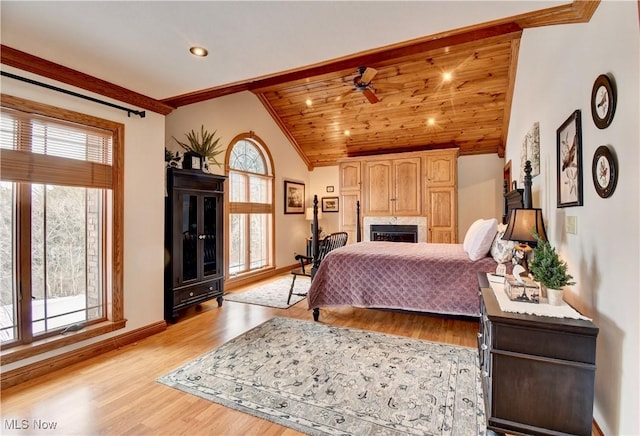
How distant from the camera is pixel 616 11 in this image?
1.40m

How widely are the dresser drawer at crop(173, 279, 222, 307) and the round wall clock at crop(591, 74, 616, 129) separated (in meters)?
3.78

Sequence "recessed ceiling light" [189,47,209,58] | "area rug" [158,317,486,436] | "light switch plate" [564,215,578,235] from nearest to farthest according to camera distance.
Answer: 1. "area rug" [158,317,486,436]
2. "light switch plate" [564,215,578,235]
3. "recessed ceiling light" [189,47,209,58]

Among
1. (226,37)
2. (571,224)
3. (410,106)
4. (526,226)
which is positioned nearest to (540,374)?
(526,226)

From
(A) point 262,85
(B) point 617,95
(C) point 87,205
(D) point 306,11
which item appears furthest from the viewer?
(A) point 262,85

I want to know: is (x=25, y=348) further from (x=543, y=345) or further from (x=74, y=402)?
(x=543, y=345)

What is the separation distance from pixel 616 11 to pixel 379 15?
1.10m

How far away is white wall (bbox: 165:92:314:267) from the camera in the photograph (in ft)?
13.4

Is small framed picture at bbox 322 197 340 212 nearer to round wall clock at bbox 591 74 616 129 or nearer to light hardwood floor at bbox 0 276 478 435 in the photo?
light hardwood floor at bbox 0 276 478 435

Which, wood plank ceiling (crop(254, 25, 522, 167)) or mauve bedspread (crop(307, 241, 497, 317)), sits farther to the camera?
wood plank ceiling (crop(254, 25, 522, 167))

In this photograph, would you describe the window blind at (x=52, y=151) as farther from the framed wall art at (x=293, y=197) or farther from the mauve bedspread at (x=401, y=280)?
the framed wall art at (x=293, y=197)

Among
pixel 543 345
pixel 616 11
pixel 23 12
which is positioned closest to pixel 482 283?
pixel 543 345

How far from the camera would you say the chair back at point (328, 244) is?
3.96 m

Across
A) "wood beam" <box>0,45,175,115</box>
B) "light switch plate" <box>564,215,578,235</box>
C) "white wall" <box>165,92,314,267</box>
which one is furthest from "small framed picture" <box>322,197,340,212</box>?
"light switch plate" <box>564,215,578,235</box>

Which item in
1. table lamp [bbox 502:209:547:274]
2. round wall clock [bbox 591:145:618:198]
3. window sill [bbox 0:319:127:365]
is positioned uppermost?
round wall clock [bbox 591:145:618:198]
